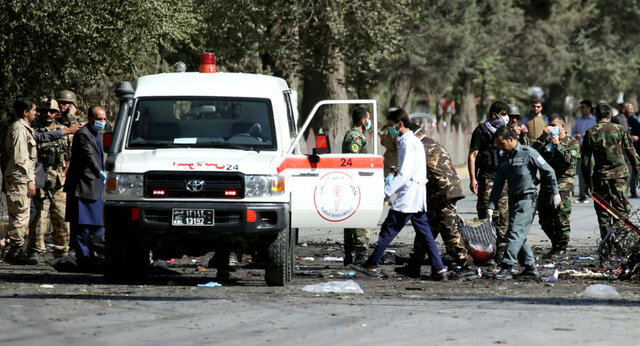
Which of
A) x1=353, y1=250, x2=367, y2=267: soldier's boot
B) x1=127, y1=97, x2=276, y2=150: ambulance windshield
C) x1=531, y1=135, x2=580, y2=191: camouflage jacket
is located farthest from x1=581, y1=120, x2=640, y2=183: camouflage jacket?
x1=127, y1=97, x2=276, y2=150: ambulance windshield

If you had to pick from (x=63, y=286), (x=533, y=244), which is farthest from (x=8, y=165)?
(x=533, y=244)

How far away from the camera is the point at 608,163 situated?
1526 centimetres

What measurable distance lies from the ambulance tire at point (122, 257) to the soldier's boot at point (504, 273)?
3.46 meters

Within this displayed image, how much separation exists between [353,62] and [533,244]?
1543cm

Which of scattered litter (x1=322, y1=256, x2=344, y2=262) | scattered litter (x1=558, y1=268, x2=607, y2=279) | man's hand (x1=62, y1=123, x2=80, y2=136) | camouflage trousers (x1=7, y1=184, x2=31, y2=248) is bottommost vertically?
scattered litter (x1=558, y1=268, x2=607, y2=279)

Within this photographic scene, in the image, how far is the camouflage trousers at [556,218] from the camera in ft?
48.8

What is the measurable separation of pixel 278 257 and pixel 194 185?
1013 mm

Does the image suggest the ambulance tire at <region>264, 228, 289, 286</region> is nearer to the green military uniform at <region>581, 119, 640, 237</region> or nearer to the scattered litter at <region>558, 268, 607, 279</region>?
the scattered litter at <region>558, 268, 607, 279</region>

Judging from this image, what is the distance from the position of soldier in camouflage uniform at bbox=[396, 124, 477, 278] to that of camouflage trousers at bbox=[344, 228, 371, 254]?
1.07m

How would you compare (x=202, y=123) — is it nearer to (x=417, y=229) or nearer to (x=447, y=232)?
(x=417, y=229)

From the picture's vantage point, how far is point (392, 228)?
40.4 ft

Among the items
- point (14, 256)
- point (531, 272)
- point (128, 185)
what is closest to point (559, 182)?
point (531, 272)

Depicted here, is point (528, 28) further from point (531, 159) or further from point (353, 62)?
point (531, 159)

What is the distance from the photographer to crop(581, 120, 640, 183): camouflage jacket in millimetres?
15234
